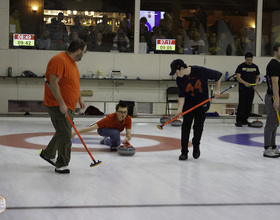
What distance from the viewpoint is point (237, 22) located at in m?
15.1

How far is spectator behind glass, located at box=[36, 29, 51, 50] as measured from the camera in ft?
45.8

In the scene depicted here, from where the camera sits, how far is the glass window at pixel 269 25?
1519 cm

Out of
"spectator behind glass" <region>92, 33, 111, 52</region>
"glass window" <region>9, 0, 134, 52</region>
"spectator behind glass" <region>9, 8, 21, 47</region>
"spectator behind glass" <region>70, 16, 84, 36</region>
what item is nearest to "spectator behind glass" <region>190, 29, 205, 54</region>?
"glass window" <region>9, 0, 134, 52</region>

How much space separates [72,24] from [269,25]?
660 cm

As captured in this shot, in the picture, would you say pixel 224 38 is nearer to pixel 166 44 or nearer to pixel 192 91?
pixel 166 44

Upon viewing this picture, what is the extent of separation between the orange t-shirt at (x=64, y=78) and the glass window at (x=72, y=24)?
9.30 meters

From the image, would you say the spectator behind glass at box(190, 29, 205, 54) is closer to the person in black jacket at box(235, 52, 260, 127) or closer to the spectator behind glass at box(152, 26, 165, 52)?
the spectator behind glass at box(152, 26, 165, 52)

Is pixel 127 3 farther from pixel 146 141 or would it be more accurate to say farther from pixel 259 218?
pixel 259 218

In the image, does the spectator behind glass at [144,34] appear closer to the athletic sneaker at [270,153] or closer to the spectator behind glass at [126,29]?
the spectator behind glass at [126,29]

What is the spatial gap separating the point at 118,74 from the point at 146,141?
19.8ft

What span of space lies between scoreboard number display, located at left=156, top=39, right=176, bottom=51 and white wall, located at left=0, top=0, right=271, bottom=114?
279mm

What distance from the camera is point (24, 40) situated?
13.8m

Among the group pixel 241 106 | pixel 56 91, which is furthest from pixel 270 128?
pixel 241 106

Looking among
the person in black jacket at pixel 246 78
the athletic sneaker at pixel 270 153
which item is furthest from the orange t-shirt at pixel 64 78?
the person in black jacket at pixel 246 78
